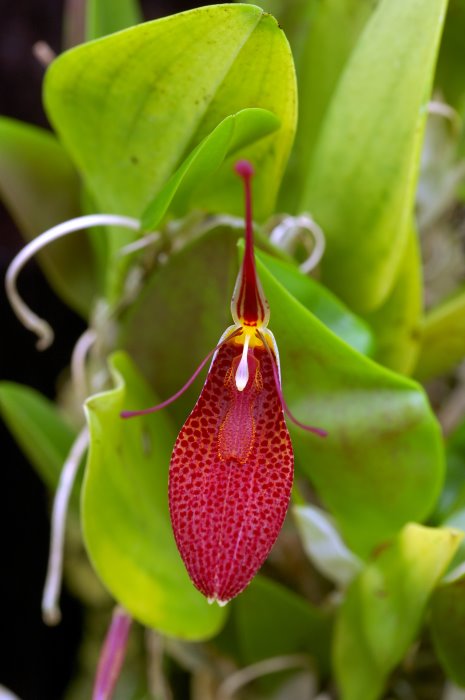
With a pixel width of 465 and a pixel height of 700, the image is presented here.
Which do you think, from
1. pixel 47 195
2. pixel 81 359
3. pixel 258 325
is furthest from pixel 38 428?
pixel 258 325

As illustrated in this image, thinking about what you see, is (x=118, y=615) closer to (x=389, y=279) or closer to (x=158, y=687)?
(x=158, y=687)

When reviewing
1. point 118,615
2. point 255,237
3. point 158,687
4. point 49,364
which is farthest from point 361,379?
point 49,364

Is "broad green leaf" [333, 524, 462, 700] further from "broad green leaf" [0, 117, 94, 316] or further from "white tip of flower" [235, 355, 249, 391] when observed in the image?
"broad green leaf" [0, 117, 94, 316]

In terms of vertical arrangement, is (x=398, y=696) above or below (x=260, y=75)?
below

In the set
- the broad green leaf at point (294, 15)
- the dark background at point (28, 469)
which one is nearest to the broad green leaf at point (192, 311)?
the broad green leaf at point (294, 15)

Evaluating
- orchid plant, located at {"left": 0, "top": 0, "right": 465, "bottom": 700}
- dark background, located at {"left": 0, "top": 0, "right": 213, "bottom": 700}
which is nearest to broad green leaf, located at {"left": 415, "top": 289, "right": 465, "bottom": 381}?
orchid plant, located at {"left": 0, "top": 0, "right": 465, "bottom": 700}

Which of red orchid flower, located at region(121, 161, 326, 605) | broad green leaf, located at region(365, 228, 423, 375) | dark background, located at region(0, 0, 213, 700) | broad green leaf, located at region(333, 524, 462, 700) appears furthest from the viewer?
dark background, located at region(0, 0, 213, 700)

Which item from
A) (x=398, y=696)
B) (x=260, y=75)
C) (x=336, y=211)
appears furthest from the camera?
(x=398, y=696)
